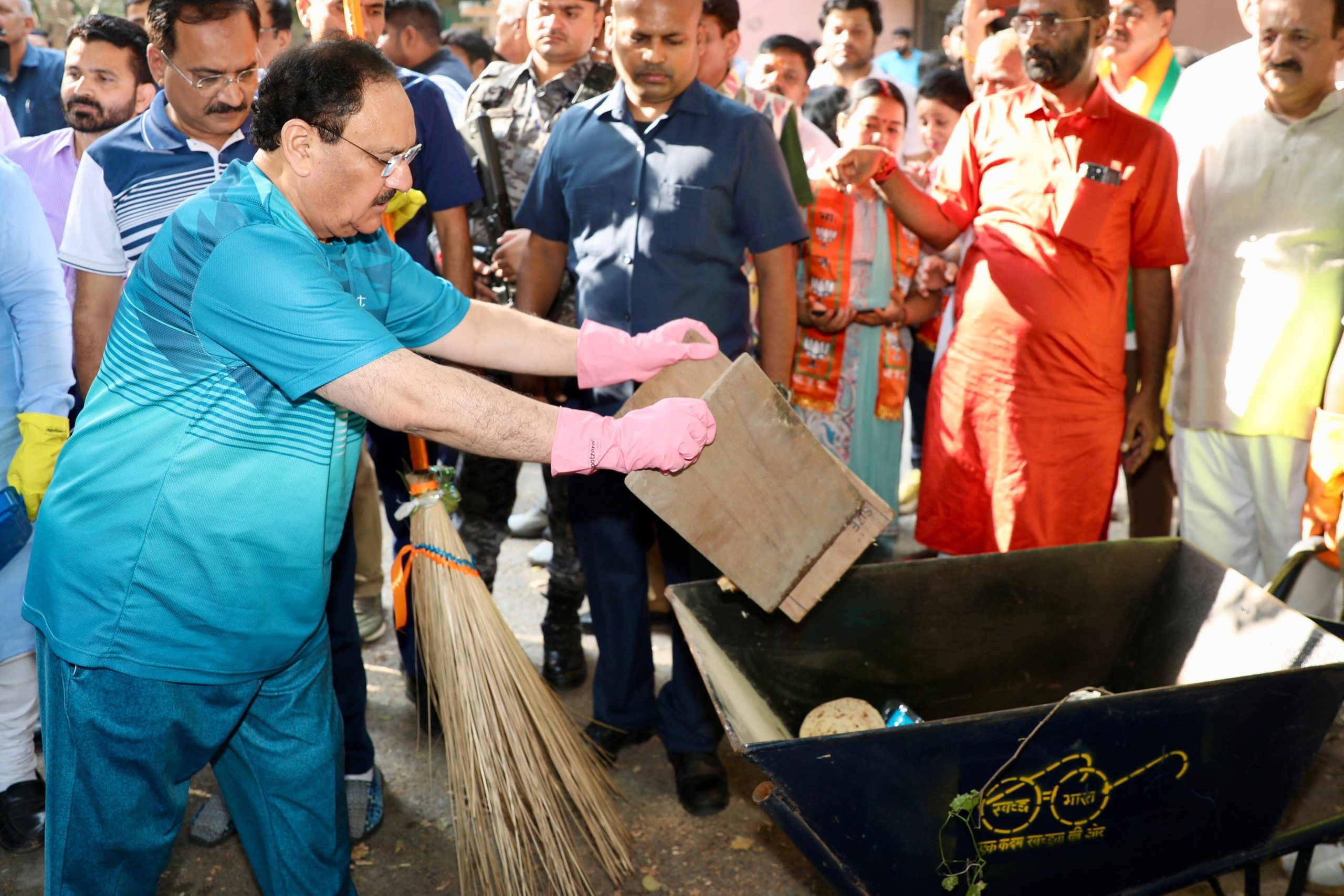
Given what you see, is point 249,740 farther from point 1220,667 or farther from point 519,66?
point 519,66

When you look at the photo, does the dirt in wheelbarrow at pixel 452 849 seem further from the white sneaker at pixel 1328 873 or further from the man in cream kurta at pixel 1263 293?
the man in cream kurta at pixel 1263 293

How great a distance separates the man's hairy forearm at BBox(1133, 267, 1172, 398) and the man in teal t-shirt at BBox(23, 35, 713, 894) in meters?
1.97

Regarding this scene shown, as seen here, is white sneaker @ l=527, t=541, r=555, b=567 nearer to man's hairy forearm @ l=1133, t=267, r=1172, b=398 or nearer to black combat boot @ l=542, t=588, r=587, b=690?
black combat boot @ l=542, t=588, r=587, b=690

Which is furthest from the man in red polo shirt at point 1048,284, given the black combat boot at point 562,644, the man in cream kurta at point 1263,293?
the black combat boot at point 562,644

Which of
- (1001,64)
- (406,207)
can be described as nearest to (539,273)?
(406,207)

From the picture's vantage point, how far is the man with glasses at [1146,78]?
394cm

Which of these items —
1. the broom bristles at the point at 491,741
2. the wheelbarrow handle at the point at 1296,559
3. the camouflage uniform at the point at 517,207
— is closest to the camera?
the wheelbarrow handle at the point at 1296,559

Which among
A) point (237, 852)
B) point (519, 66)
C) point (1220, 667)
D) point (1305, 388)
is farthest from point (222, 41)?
point (1305, 388)

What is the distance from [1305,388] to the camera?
3059 mm

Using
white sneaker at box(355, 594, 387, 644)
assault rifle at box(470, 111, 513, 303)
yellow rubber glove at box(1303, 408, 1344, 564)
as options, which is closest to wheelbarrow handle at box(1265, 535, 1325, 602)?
yellow rubber glove at box(1303, 408, 1344, 564)

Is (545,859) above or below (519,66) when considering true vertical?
below

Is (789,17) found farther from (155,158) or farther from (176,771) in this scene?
(176,771)

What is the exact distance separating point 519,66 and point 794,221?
138 centimetres

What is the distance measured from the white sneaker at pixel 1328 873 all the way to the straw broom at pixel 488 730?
170 cm
